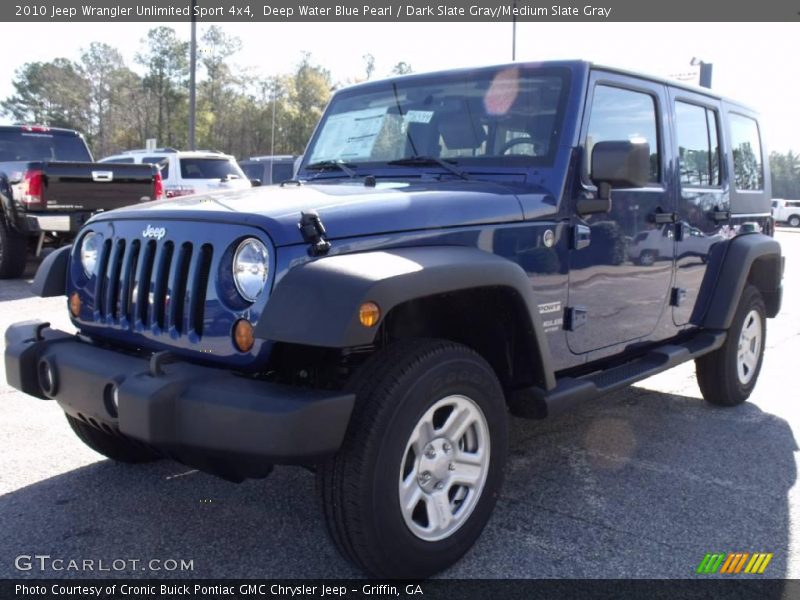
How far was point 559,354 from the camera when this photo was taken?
3.41m

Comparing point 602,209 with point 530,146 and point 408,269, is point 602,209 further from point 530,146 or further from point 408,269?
point 408,269

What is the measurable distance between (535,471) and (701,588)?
46.5 inches

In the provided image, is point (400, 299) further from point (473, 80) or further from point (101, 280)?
point (473, 80)

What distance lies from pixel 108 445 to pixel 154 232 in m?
1.32

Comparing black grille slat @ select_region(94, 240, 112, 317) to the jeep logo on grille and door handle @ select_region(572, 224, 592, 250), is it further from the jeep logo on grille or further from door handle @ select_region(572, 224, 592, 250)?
door handle @ select_region(572, 224, 592, 250)

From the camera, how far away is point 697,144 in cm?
466

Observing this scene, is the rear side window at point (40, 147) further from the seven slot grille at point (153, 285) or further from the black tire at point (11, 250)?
the seven slot grille at point (153, 285)

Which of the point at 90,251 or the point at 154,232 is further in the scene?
the point at 90,251

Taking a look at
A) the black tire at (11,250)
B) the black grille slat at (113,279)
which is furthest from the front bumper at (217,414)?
the black tire at (11,250)

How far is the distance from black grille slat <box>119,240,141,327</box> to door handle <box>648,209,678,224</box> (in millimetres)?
2581

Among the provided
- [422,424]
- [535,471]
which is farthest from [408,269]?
[535,471]

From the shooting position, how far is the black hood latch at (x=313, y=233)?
2498 millimetres

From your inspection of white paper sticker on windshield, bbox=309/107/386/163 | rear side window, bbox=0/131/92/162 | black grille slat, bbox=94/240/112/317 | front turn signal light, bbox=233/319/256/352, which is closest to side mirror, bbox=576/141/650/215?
white paper sticker on windshield, bbox=309/107/386/163

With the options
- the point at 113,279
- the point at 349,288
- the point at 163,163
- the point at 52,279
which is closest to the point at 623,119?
the point at 349,288
